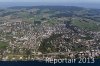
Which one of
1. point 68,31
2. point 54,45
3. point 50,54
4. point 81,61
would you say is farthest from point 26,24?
point 81,61

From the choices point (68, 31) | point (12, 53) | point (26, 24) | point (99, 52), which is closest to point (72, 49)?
point (99, 52)

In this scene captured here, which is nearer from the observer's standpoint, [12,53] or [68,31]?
[12,53]

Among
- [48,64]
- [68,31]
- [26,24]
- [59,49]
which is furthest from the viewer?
[26,24]

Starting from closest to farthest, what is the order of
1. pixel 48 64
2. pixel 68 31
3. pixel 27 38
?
pixel 48 64, pixel 27 38, pixel 68 31

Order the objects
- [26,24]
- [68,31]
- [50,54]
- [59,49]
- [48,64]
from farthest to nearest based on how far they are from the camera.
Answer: [26,24] < [68,31] < [59,49] < [50,54] < [48,64]

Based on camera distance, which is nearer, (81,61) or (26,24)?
(81,61)

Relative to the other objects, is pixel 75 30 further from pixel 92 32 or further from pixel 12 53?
pixel 12 53

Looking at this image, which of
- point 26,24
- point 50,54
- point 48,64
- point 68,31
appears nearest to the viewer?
point 48,64

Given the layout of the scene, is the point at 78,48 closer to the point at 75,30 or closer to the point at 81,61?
the point at 81,61
